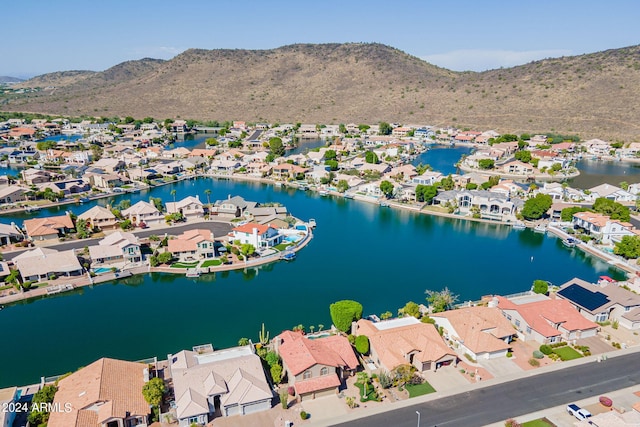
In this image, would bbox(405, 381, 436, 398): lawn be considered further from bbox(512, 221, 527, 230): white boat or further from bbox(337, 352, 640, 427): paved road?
bbox(512, 221, 527, 230): white boat

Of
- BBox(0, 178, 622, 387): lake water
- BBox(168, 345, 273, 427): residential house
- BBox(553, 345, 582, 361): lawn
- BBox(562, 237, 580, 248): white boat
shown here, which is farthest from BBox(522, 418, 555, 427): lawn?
BBox(562, 237, 580, 248): white boat

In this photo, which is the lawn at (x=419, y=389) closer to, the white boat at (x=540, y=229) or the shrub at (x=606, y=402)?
the shrub at (x=606, y=402)

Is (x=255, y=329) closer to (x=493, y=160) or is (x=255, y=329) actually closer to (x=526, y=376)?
(x=526, y=376)

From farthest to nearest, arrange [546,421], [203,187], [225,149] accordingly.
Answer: [225,149] < [203,187] < [546,421]

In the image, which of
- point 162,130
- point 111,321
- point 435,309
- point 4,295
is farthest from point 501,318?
point 162,130

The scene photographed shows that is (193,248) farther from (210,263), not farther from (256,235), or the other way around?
(256,235)

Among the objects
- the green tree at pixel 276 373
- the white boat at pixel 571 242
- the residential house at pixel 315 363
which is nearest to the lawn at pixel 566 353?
the residential house at pixel 315 363

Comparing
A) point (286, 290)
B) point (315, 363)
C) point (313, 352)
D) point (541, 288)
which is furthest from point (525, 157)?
point (315, 363)
